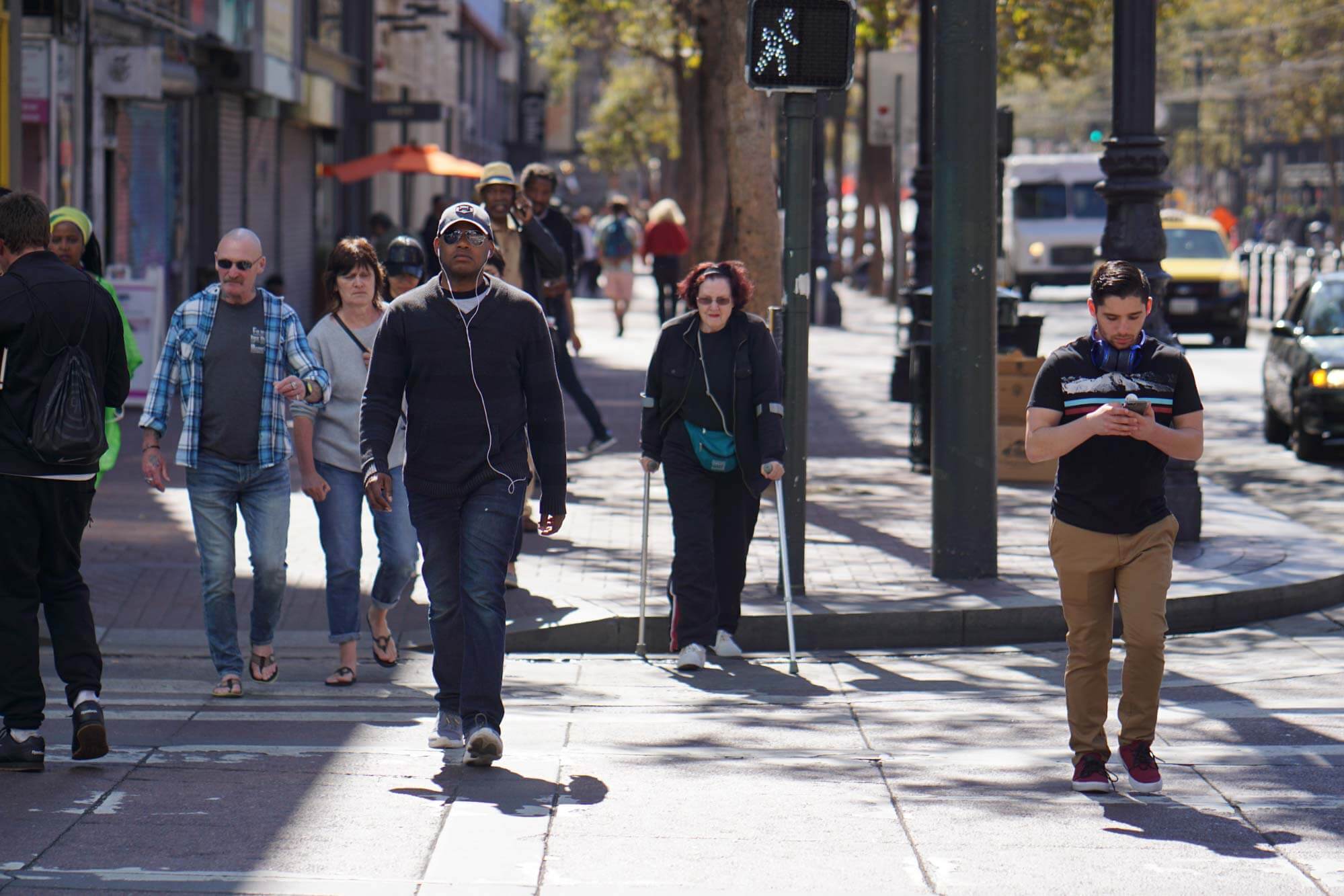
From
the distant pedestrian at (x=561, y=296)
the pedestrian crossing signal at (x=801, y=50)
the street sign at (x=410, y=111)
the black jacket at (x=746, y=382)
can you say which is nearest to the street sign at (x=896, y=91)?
the distant pedestrian at (x=561, y=296)

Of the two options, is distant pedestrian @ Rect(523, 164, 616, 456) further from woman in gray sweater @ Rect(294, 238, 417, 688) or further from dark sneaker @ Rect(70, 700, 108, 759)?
dark sneaker @ Rect(70, 700, 108, 759)

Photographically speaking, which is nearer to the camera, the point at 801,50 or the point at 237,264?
the point at 237,264

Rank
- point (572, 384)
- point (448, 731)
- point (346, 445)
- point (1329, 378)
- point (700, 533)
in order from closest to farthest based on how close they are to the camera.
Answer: point (448, 731) < point (346, 445) < point (700, 533) < point (572, 384) < point (1329, 378)

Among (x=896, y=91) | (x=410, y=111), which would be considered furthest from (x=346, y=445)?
(x=410, y=111)

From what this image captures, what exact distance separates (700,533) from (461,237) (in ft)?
7.92

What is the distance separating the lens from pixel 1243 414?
1950 centimetres

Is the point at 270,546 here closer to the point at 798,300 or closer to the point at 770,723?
the point at 770,723

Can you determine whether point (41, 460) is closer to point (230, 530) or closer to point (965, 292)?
point (230, 530)

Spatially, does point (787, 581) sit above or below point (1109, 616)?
below

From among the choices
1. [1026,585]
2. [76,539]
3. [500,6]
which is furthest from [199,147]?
[500,6]

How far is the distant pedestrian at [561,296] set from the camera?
12.5m

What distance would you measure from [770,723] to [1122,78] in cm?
478

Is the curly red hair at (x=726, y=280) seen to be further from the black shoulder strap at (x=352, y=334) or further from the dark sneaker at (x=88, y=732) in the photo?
the dark sneaker at (x=88, y=732)

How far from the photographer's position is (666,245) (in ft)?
89.6
